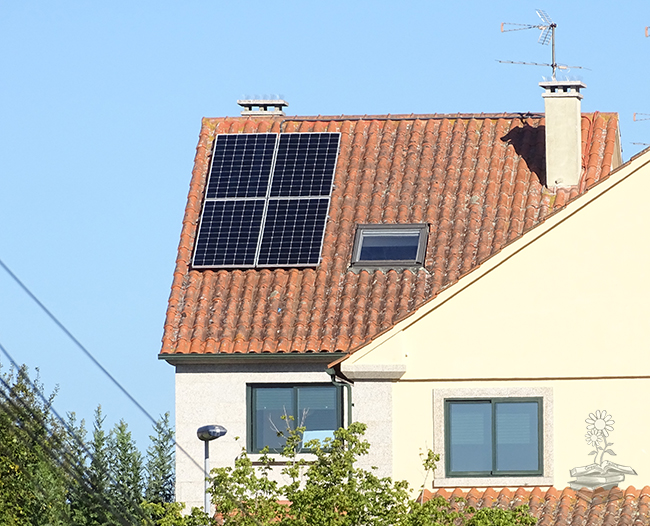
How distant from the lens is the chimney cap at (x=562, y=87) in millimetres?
30062

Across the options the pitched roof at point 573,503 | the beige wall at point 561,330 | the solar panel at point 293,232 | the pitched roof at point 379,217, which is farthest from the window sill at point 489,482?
the solar panel at point 293,232

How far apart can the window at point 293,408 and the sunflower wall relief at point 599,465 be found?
16.4 ft

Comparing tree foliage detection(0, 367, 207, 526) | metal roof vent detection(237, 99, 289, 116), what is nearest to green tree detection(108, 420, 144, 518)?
tree foliage detection(0, 367, 207, 526)

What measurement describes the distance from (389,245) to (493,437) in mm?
5135

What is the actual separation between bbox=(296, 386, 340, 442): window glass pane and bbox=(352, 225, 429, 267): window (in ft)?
8.75

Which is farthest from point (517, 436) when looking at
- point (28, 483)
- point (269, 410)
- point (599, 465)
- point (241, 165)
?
point (28, 483)

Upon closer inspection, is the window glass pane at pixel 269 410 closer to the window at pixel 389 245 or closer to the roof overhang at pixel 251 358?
the roof overhang at pixel 251 358

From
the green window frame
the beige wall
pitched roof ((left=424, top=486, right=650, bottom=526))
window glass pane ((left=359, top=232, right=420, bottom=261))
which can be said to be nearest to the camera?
pitched roof ((left=424, top=486, right=650, bottom=526))

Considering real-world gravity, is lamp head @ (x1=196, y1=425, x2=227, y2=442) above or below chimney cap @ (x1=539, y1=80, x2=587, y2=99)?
below

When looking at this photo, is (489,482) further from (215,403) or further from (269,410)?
(215,403)

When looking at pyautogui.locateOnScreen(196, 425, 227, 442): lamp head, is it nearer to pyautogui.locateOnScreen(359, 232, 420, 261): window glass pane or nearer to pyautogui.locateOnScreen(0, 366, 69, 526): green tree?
pyautogui.locateOnScreen(359, 232, 420, 261): window glass pane

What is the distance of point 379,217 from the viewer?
1162 inches

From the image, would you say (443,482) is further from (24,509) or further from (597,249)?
(24,509)

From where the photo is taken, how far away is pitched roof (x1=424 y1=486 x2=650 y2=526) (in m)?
23.6
